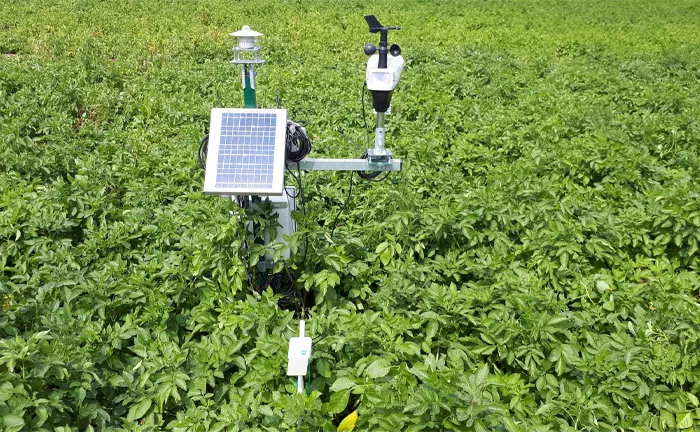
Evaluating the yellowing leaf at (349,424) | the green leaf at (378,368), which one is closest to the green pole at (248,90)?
the green leaf at (378,368)

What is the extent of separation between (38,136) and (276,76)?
325 centimetres

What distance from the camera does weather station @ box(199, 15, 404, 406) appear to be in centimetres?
273

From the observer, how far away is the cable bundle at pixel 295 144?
3012 millimetres

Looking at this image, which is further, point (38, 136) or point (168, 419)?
point (38, 136)

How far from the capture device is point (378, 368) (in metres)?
2.41

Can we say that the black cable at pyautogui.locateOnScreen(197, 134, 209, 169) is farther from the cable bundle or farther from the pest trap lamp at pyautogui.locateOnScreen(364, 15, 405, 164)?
the pest trap lamp at pyautogui.locateOnScreen(364, 15, 405, 164)

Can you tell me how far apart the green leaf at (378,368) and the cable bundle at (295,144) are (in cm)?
127

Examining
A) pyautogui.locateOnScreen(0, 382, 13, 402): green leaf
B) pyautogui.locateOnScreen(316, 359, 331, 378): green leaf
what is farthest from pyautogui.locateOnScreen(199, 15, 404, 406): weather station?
pyautogui.locateOnScreen(0, 382, 13, 402): green leaf

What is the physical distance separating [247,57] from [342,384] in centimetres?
198

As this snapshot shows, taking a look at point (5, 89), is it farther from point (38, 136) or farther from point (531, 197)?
point (531, 197)

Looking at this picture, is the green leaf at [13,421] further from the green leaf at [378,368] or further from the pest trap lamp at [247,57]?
the pest trap lamp at [247,57]

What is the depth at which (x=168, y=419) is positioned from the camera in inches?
101

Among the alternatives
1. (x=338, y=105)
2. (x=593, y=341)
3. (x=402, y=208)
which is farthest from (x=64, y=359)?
(x=338, y=105)

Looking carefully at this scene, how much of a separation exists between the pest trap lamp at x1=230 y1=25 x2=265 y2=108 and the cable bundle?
0.95 feet
